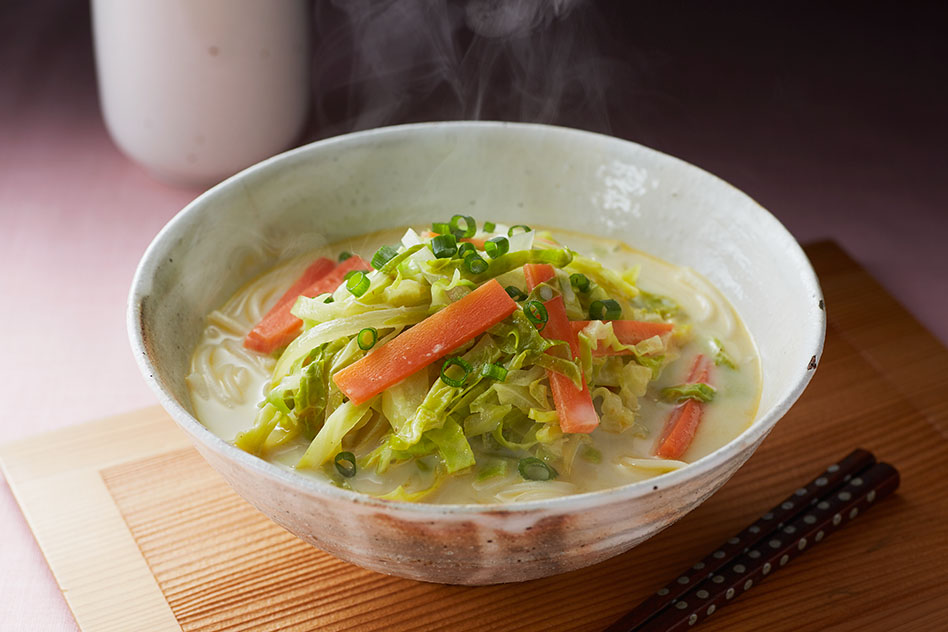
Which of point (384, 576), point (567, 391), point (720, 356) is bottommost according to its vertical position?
point (384, 576)

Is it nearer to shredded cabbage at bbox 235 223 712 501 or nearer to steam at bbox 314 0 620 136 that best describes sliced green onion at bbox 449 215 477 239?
shredded cabbage at bbox 235 223 712 501

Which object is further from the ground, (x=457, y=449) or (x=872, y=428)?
(x=457, y=449)

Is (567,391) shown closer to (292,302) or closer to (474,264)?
(474,264)

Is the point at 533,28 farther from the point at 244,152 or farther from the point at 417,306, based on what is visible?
the point at 417,306

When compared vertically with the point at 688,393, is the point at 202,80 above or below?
above

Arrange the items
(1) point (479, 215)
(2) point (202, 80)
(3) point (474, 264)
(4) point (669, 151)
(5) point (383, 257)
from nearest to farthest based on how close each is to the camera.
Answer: (3) point (474, 264) → (5) point (383, 257) → (1) point (479, 215) → (2) point (202, 80) → (4) point (669, 151)

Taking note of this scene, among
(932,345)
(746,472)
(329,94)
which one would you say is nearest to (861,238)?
(932,345)

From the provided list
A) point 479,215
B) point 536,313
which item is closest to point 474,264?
point 536,313
